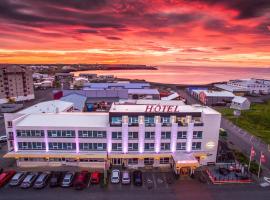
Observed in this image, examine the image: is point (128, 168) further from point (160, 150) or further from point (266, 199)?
point (266, 199)

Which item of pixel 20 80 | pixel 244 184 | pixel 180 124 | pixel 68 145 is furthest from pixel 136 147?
pixel 20 80

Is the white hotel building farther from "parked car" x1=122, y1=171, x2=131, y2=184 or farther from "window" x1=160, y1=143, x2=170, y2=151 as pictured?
"parked car" x1=122, y1=171, x2=131, y2=184

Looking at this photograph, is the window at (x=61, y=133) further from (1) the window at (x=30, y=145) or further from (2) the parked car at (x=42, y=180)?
(2) the parked car at (x=42, y=180)

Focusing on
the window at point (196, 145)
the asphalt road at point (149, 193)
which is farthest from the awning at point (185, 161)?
the asphalt road at point (149, 193)

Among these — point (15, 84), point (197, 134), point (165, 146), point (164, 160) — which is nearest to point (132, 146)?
point (165, 146)

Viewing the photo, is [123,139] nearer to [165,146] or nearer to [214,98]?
[165,146]
